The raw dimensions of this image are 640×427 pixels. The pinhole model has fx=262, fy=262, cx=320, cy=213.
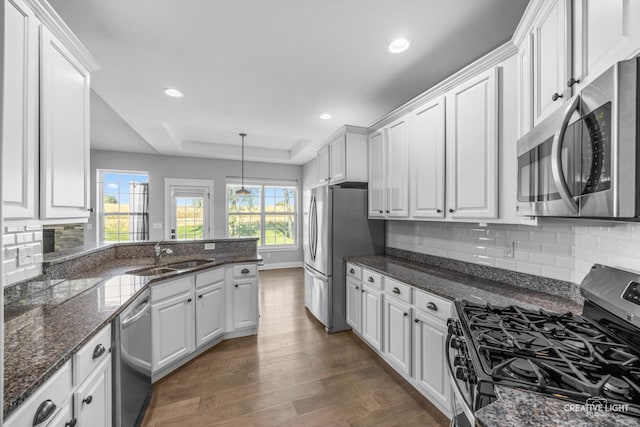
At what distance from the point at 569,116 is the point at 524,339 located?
33.8 inches

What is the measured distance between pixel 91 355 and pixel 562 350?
6.29 ft

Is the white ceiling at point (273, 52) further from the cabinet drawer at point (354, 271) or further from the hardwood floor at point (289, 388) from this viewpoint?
the hardwood floor at point (289, 388)

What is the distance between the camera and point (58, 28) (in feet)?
4.35

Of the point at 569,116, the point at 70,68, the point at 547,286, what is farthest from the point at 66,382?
the point at 547,286

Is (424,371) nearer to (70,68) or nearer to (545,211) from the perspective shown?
(545,211)

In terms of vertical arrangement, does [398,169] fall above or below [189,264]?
above

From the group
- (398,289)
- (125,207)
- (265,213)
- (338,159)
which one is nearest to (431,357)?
(398,289)

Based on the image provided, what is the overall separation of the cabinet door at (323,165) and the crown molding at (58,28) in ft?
8.47

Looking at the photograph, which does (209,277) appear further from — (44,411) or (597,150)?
(597,150)

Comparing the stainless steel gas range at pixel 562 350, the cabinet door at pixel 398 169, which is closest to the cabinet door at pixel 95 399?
the stainless steel gas range at pixel 562 350

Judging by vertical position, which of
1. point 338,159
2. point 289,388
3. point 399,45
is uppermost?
point 399,45

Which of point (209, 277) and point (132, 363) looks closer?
point (132, 363)

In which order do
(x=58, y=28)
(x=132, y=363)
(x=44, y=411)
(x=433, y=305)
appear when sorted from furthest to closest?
(x=433, y=305)
(x=132, y=363)
(x=58, y=28)
(x=44, y=411)

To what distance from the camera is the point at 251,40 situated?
1945 mm
